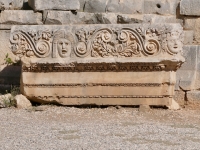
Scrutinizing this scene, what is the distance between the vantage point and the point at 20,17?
8.90 m

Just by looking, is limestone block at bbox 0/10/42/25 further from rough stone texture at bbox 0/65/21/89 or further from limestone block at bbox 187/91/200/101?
limestone block at bbox 187/91/200/101

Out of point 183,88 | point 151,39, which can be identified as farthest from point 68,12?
point 183,88

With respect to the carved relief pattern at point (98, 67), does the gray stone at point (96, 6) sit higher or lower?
higher

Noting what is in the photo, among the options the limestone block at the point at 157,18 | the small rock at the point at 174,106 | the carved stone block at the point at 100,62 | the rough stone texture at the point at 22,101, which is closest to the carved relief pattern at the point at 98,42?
the carved stone block at the point at 100,62

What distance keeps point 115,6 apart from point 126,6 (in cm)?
19

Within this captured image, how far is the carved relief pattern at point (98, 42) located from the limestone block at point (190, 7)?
130 centimetres

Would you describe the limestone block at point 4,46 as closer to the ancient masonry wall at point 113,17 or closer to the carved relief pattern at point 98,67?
the ancient masonry wall at point 113,17

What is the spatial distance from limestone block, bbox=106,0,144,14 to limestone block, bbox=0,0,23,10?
1.53 metres

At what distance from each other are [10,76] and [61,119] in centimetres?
218

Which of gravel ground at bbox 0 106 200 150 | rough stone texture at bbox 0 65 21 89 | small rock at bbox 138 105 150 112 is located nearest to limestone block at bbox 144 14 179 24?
gravel ground at bbox 0 106 200 150

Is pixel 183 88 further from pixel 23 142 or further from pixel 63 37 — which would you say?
pixel 23 142

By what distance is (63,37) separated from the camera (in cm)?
780

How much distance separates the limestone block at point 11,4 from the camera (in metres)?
8.94

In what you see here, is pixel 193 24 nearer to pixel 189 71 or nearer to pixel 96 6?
pixel 189 71
